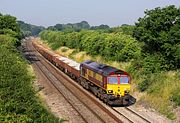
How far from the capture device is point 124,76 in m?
31.0

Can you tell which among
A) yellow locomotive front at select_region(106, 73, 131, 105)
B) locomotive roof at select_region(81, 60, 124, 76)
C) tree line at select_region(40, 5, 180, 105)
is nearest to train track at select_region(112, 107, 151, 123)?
yellow locomotive front at select_region(106, 73, 131, 105)

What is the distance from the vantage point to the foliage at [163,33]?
34.0m

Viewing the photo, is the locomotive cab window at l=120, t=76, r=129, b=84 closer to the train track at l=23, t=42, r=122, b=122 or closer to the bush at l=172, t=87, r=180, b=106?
the train track at l=23, t=42, r=122, b=122

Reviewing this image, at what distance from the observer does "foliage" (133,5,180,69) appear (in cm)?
3400

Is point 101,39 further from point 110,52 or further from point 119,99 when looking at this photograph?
point 119,99

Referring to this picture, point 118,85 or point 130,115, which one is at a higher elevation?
point 118,85

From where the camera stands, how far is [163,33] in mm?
34688

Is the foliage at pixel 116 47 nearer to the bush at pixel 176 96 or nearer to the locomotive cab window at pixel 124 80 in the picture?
the locomotive cab window at pixel 124 80

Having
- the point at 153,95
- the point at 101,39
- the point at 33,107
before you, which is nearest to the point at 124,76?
the point at 153,95

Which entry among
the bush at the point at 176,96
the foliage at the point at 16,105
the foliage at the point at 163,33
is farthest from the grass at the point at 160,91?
the foliage at the point at 16,105

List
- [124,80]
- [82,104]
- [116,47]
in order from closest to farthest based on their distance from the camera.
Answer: [124,80] < [82,104] < [116,47]

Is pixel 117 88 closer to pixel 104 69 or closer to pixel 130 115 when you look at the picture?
pixel 104 69

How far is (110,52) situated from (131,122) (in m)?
26.1

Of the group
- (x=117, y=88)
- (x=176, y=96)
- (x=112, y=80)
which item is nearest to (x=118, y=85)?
(x=117, y=88)
